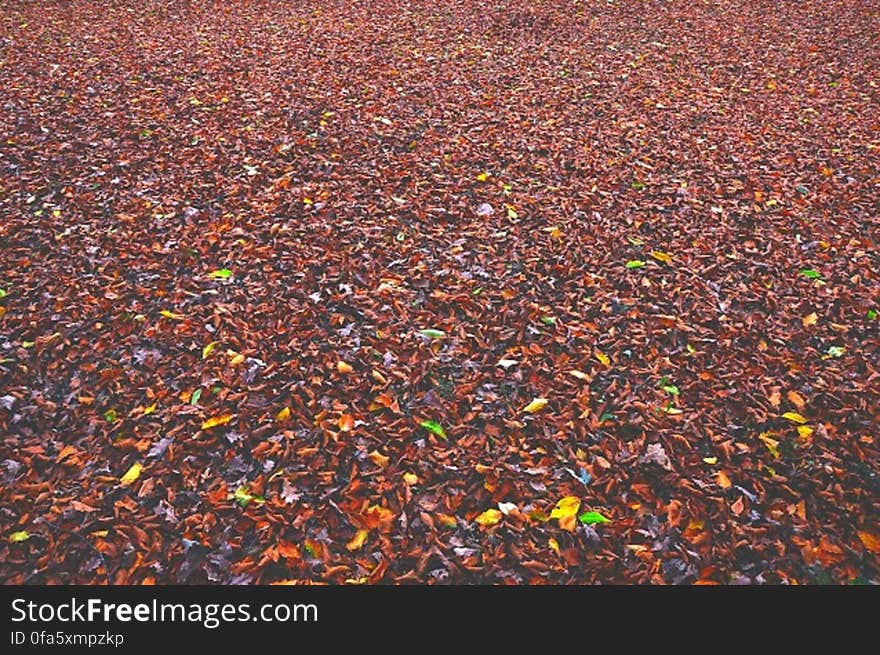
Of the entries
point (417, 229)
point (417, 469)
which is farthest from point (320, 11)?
point (417, 469)

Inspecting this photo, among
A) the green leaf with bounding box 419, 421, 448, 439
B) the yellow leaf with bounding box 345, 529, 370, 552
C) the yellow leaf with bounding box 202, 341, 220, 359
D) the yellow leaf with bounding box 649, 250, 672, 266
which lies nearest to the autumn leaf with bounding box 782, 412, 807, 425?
the yellow leaf with bounding box 649, 250, 672, 266

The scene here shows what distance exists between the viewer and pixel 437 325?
12.7ft

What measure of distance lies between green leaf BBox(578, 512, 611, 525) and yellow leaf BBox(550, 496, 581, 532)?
4 cm

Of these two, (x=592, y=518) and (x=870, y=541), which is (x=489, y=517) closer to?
(x=592, y=518)

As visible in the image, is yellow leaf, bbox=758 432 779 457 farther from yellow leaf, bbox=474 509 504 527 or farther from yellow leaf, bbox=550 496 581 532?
yellow leaf, bbox=474 509 504 527

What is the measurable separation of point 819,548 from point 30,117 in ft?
22.7

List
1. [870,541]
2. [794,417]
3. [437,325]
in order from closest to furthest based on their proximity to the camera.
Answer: [870,541] → [794,417] → [437,325]

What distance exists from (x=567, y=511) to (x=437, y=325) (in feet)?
4.58

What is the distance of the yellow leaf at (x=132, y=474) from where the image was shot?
119 inches

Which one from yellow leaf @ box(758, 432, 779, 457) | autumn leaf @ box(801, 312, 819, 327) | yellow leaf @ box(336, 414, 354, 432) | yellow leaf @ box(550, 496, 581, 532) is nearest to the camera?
yellow leaf @ box(550, 496, 581, 532)

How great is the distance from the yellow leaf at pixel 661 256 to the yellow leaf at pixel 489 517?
2.30 meters

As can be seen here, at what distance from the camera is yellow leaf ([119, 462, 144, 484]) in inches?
119

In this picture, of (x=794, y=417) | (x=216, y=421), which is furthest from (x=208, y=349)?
(x=794, y=417)

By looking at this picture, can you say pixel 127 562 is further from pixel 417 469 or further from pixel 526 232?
pixel 526 232
